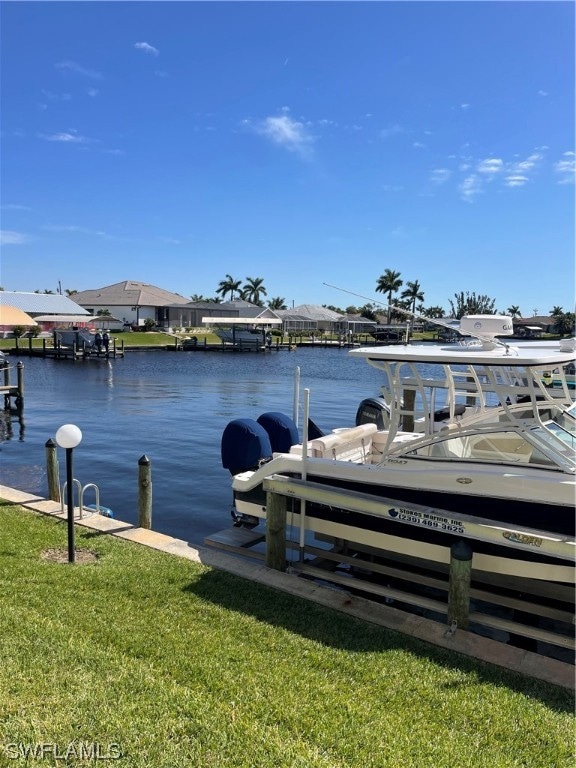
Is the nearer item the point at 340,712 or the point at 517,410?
the point at 340,712

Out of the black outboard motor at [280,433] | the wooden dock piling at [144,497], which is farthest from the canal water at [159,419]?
the black outboard motor at [280,433]

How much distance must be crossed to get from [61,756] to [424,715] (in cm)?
249

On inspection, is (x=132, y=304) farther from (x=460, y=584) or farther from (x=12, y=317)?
(x=460, y=584)

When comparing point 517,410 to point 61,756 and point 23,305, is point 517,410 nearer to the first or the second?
point 61,756

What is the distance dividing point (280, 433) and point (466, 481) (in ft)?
13.7

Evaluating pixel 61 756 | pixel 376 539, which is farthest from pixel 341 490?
pixel 61 756

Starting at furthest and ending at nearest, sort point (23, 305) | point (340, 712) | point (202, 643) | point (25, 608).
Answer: point (23, 305)
point (25, 608)
point (202, 643)
point (340, 712)

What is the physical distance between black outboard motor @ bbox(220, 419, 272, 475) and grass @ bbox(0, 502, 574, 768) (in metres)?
3.03

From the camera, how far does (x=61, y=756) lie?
3.55 m

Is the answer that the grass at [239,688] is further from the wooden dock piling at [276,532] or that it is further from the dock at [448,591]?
the wooden dock piling at [276,532]

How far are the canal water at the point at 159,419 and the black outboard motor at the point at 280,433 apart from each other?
2.21 metres

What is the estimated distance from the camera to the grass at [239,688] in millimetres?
3734

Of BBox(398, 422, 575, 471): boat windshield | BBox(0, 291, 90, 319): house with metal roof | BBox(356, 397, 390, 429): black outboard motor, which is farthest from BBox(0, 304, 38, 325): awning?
BBox(0, 291, 90, 319): house with metal roof

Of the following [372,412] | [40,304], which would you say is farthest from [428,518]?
[40,304]
